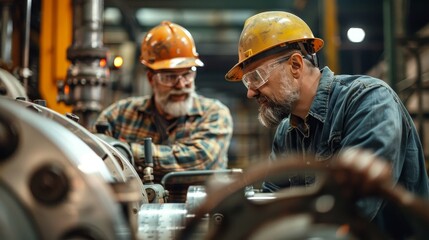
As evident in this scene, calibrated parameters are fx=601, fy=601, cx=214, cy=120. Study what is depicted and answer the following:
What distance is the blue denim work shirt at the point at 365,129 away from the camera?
2.00 meters

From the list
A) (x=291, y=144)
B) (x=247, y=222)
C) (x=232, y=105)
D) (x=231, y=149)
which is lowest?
(x=231, y=149)

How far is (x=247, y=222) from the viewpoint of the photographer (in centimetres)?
110

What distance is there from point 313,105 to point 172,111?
1548mm

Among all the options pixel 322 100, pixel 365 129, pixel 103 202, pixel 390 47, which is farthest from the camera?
pixel 390 47

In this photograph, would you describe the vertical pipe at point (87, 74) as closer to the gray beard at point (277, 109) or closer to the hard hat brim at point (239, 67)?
the hard hat brim at point (239, 67)

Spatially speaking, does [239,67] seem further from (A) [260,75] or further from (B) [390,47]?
(B) [390,47]

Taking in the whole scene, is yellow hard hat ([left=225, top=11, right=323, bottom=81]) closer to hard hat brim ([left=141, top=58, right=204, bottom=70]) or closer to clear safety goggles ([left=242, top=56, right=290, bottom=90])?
clear safety goggles ([left=242, top=56, right=290, bottom=90])

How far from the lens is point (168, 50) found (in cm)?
397

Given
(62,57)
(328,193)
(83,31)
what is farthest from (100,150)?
(62,57)

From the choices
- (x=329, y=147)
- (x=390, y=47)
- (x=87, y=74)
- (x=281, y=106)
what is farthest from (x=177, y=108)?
(x=390, y=47)

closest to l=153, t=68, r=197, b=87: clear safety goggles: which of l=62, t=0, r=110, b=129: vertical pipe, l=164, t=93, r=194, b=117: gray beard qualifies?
l=164, t=93, r=194, b=117: gray beard

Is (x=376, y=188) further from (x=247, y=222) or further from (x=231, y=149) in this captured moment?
(x=231, y=149)

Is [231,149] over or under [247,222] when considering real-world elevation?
under

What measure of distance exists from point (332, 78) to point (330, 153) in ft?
1.17
